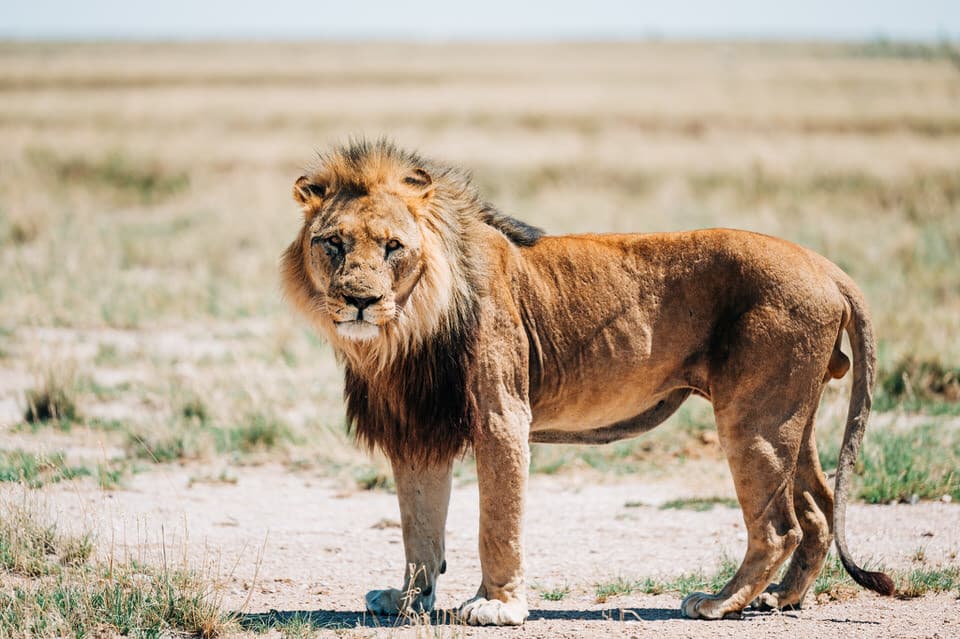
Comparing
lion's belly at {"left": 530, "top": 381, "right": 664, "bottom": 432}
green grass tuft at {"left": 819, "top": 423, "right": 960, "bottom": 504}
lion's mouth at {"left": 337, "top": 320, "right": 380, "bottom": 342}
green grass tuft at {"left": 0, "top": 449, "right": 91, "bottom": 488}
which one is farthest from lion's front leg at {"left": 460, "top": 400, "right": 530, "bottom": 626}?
green grass tuft at {"left": 819, "top": 423, "right": 960, "bottom": 504}

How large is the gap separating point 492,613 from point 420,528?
56cm

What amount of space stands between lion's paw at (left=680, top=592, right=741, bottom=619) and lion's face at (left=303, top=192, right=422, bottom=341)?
6.14ft

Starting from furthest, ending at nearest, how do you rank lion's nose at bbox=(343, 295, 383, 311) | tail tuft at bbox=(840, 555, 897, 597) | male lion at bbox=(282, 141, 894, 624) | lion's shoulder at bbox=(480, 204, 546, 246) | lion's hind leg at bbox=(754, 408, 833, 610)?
lion's shoulder at bbox=(480, 204, 546, 246), lion's hind leg at bbox=(754, 408, 833, 610), tail tuft at bbox=(840, 555, 897, 597), male lion at bbox=(282, 141, 894, 624), lion's nose at bbox=(343, 295, 383, 311)

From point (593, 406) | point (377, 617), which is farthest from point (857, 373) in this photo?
point (377, 617)

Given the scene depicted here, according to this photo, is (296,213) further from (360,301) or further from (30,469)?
(360,301)

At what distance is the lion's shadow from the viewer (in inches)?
204

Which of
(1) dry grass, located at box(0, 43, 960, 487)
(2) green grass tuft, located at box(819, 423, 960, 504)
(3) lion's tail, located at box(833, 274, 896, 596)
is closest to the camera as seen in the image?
(3) lion's tail, located at box(833, 274, 896, 596)

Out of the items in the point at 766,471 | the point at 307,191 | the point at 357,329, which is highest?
the point at 307,191

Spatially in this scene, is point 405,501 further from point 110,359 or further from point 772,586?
point 110,359

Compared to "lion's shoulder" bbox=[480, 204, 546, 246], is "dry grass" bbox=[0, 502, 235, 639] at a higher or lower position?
lower

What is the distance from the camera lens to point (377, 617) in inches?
213

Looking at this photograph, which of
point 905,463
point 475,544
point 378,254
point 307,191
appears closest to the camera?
point 378,254

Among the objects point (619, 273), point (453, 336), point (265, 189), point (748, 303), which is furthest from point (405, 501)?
point (265, 189)

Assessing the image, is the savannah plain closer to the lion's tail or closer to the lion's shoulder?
the lion's tail
